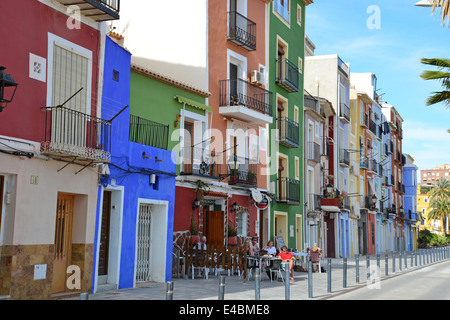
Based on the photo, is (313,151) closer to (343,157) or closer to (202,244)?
(343,157)

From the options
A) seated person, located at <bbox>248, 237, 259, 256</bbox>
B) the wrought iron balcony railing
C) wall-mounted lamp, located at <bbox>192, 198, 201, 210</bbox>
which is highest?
the wrought iron balcony railing

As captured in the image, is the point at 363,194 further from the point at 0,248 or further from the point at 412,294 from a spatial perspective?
the point at 0,248

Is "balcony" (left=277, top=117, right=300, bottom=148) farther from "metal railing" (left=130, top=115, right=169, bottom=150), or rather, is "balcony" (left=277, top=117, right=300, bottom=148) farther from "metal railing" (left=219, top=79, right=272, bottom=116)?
"metal railing" (left=130, top=115, right=169, bottom=150)

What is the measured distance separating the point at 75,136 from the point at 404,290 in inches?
412

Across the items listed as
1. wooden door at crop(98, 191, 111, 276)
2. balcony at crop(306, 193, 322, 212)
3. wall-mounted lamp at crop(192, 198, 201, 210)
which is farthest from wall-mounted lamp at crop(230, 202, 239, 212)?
balcony at crop(306, 193, 322, 212)

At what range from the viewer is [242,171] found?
24.3 m

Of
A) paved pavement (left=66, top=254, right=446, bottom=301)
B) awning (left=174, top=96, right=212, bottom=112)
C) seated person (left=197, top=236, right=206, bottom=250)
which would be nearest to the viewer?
paved pavement (left=66, top=254, right=446, bottom=301)

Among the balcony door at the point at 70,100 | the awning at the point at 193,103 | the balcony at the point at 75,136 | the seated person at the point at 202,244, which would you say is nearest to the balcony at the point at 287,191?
the awning at the point at 193,103

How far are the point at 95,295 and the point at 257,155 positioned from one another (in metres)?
14.2

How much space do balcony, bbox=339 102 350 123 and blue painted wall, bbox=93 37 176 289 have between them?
27843 millimetres

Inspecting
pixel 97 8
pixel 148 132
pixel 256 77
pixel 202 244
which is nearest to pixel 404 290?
pixel 202 244

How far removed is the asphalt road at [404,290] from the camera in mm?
14531

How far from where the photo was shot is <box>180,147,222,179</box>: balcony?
67.3 ft

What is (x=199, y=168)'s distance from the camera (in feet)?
69.2
